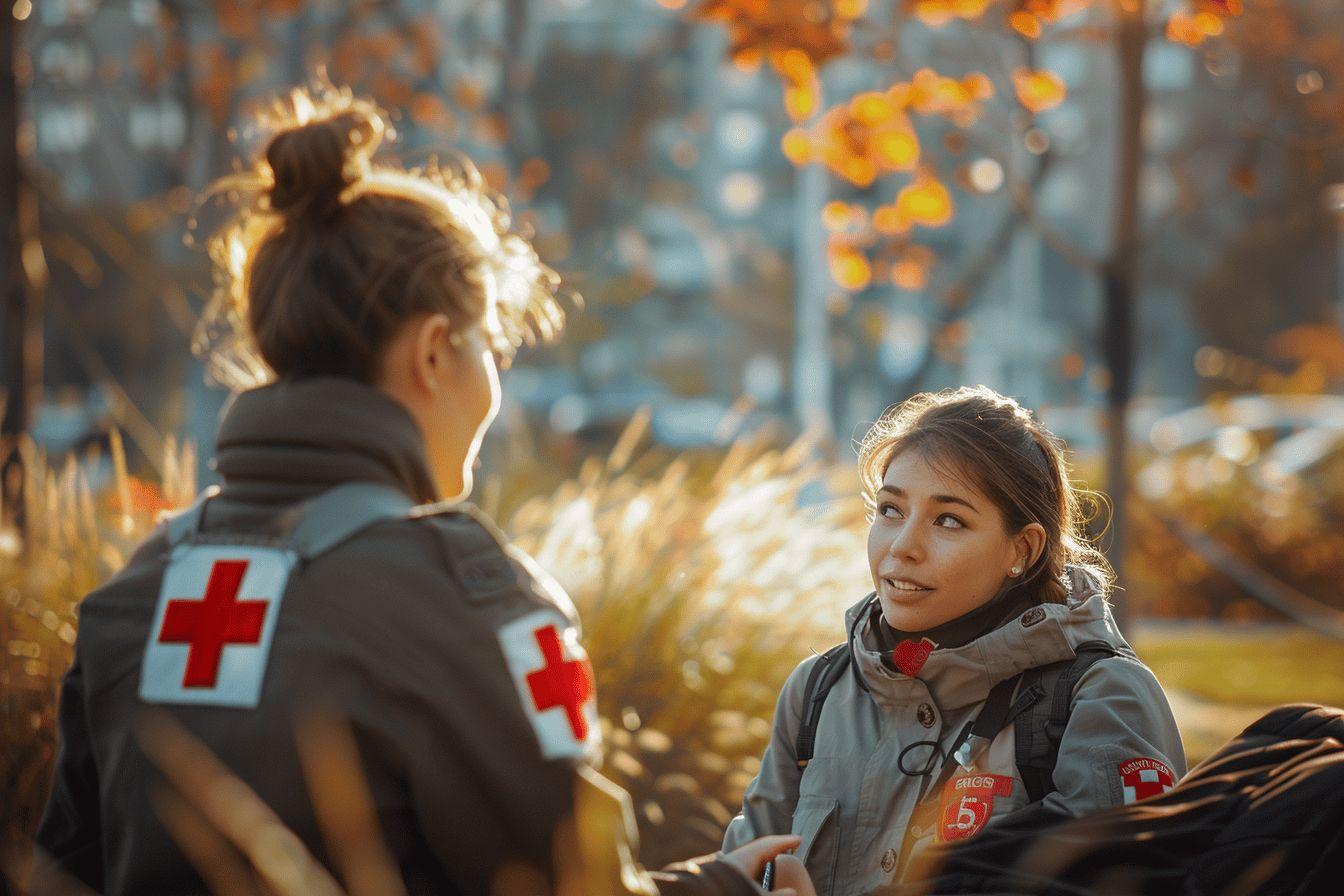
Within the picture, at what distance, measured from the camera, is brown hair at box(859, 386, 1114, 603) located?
2590 mm

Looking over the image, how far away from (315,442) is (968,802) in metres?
1.20

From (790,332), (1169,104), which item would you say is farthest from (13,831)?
(1169,104)

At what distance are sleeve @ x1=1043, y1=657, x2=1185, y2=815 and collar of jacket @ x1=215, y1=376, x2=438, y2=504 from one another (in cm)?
107

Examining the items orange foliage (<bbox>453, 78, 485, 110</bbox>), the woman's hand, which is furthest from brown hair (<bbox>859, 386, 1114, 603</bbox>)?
orange foliage (<bbox>453, 78, 485, 110</bbox>)

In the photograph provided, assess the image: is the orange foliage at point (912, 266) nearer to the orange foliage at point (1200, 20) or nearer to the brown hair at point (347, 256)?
the orange foliage at point (1200, 20)

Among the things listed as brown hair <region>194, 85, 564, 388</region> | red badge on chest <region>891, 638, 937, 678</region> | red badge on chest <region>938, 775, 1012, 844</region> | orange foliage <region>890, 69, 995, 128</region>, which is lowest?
red badge on chest <region>938, 775, 1012, 844</region>

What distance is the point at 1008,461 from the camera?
2.61 m

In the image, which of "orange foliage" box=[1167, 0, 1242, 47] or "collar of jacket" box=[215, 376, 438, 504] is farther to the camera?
"orange foliage" box=[1167, 0, 1242, 47]

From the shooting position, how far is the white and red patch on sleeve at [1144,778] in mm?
2223

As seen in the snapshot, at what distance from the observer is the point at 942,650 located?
7.97 ft

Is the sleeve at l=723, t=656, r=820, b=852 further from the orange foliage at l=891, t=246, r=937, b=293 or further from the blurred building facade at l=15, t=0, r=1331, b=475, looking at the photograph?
the orange foliage at l=891, t=246, r=937, b=293

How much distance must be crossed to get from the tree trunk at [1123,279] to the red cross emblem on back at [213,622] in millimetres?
4790

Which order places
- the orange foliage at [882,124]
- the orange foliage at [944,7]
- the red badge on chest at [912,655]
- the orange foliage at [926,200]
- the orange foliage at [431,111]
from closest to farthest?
the red badge on chest at [912,655] → the orange foliage at [944,7] → the orange foliage at [882,124] → the orange foliage at [926,200] → the orange foliage at [431,111]

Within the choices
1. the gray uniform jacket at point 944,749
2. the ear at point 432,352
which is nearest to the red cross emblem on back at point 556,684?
the ear at point 432,352
